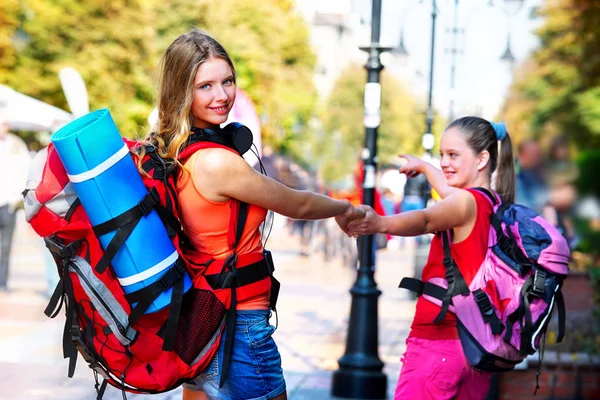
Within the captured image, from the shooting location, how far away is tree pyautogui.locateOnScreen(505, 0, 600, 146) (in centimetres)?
3328

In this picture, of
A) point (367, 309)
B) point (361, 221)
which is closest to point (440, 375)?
point (361, 221)

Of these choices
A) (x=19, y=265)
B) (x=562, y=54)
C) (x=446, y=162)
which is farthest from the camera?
(x=562, y=54)

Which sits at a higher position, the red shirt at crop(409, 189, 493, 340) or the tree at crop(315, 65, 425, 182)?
the red shirt at crop(409, 189, 493, 340)

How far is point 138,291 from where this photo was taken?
313 centimetres

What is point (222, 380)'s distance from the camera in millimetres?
3332

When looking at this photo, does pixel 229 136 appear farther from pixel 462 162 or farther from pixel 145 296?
pixel 462 162

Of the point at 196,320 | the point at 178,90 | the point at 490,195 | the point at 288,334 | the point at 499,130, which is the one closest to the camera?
the point at 196,320

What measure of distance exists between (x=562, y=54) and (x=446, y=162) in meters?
37.7

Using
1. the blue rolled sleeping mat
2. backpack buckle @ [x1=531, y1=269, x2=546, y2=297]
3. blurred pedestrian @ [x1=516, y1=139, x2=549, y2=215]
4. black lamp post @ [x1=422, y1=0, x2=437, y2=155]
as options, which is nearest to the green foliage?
black lamp post @ [x1=422, y1=0, x2=437, y2=155]

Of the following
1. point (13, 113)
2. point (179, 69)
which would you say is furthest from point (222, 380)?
point (13, 113)

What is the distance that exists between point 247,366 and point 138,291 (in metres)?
0.48

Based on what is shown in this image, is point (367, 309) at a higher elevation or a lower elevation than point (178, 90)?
lower

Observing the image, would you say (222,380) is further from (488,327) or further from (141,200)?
(488,327)

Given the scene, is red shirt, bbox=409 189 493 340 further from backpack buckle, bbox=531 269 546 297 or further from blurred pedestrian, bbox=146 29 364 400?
blurred pedestrian, bbox=146 29 364 400
